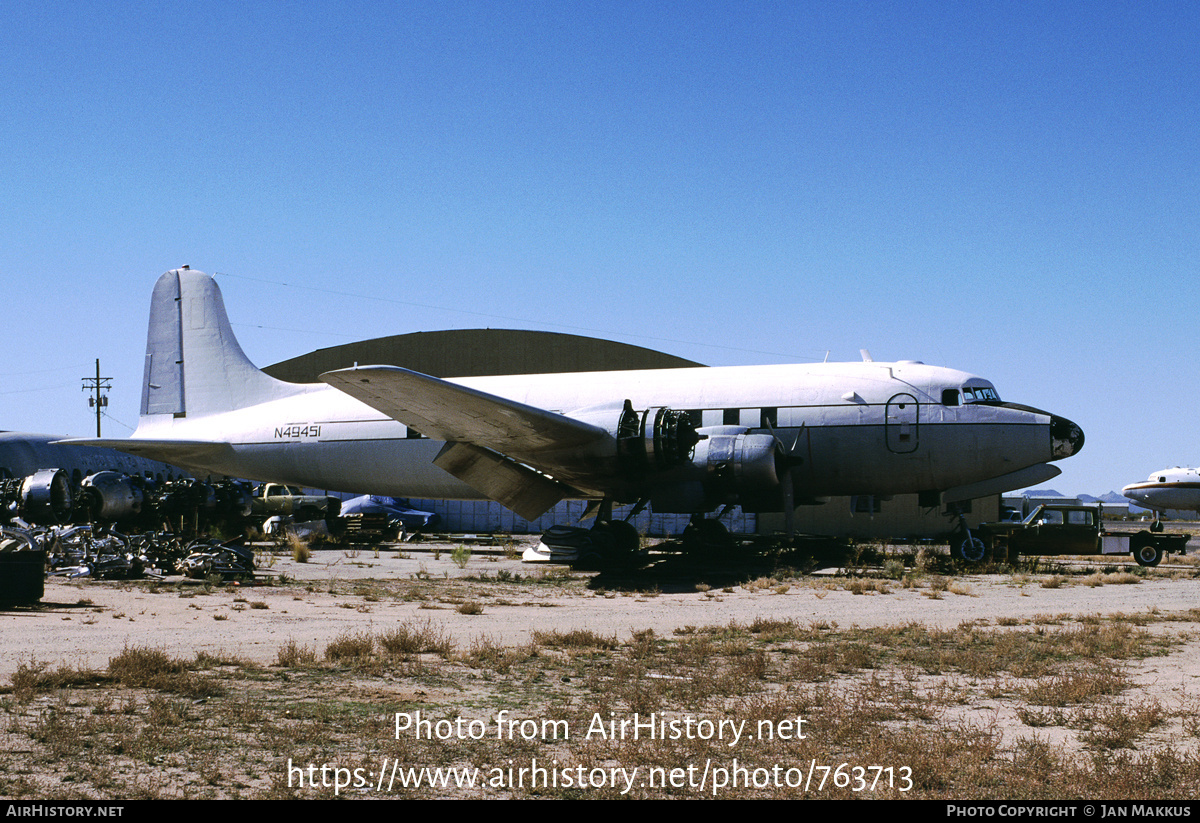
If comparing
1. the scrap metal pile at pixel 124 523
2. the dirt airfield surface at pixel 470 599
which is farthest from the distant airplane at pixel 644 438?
the dirt airfield surface at pixel 470 599

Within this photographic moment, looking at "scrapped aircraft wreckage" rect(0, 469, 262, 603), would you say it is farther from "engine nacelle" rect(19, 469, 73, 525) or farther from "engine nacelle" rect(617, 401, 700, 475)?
"engine nacelle" rect(617, 401, 700, 475)

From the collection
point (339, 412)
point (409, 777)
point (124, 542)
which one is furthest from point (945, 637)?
point (339, 412)

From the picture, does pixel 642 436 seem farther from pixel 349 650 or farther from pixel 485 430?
pixel 349 650

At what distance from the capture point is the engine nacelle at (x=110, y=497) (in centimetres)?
2319

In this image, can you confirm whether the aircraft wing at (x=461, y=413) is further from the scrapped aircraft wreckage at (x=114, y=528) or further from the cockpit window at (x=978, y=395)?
the cockpit window at (x=978, y=395)

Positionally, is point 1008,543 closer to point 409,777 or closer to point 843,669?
point 843,669

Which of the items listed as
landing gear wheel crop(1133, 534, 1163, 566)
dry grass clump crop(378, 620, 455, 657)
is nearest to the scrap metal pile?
dry grass clump crop(378, 620, 455, 657)

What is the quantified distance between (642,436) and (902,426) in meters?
6.56

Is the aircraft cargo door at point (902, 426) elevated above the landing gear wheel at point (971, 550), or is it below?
above

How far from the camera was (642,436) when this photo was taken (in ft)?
60.8

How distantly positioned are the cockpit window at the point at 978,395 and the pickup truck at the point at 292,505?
21.0m

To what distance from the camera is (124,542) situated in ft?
61.4

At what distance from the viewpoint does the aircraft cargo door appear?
20984mm

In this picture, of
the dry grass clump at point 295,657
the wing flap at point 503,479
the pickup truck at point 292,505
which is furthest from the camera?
the pickup truck at point 292,505
